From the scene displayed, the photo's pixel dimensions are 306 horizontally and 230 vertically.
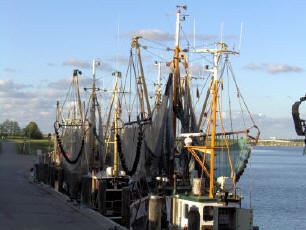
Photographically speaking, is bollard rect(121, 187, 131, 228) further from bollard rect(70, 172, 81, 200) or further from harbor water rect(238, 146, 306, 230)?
bollard rect(70, 172, 81, 200)

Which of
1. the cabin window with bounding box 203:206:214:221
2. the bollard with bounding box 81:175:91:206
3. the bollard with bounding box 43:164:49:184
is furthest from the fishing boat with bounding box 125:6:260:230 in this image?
the bollard with bounding box 43:164:49:184

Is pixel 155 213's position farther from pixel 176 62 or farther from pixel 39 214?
pixel 176 62

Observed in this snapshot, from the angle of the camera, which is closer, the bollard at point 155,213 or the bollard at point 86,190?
the bollard at point 155,213

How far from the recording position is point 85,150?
38.8m

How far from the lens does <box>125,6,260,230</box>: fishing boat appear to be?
20.5 metres

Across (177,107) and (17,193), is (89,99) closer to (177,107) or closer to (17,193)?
(17,193)

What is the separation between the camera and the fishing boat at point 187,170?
20.5 meters

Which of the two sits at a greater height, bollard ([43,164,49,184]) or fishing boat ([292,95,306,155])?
→ fishing boat ([292,95,306,155])

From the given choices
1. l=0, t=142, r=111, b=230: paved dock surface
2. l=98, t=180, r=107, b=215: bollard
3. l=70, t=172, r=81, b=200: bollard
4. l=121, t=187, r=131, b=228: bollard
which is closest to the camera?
l=0, t=142, r=111, b=230: paved dock surface

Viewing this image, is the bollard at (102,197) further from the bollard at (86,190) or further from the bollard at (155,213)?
the bollard at (155,213)

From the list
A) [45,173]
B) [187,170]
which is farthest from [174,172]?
[45,173]

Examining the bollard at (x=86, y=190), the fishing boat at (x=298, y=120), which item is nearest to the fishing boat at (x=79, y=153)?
the bollard at (x=86, y=190)

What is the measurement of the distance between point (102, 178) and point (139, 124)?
20.5 feet

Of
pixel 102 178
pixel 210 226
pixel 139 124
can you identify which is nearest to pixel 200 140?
pixel 139 124
